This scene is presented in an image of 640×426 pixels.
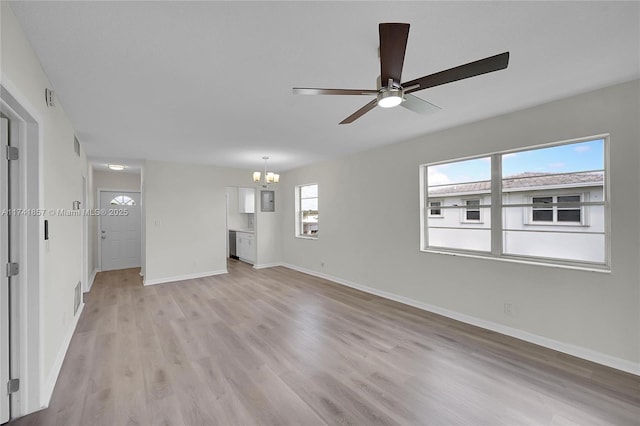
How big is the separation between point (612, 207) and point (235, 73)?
3501 millimetres

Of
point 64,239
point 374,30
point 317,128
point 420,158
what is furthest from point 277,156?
point 374,30

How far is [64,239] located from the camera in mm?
2754

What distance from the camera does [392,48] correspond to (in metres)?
1.41

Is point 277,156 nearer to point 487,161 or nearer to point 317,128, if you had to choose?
point 317,128

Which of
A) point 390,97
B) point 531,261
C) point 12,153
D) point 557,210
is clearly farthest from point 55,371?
point 557,210

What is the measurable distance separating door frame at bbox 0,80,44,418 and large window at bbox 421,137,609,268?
4063 millimetres

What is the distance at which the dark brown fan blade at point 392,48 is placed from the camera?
1.28 metres

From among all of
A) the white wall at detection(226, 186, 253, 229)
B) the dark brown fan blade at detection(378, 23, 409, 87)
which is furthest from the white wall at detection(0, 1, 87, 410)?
the white wall at detection(226, 186, 253, 229)

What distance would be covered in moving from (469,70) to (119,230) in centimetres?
796

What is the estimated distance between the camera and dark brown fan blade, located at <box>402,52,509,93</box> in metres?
1.37

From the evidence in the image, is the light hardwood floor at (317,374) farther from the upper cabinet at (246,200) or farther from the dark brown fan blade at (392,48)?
the upper cabinet at (246,200)

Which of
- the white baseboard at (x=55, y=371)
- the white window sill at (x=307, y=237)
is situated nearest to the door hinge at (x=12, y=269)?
the white baseboard at (x=55, y=371)

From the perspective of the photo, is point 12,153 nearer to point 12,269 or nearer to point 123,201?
point 12,269

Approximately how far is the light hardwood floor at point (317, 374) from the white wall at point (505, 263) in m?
0.29
